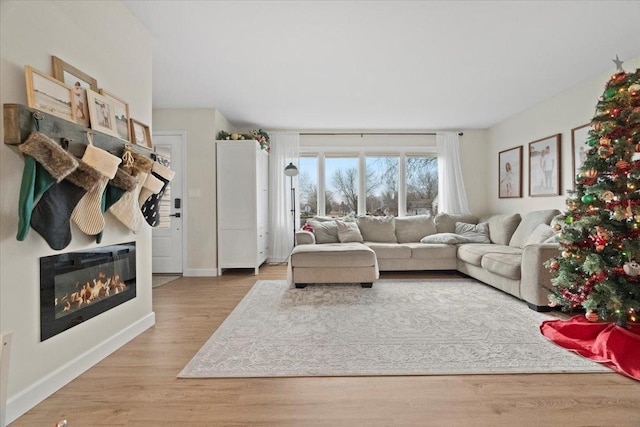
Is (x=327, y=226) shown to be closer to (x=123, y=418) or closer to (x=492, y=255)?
(x=492, y=255)

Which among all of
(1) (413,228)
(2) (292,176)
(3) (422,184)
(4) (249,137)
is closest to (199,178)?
(4) (249,137)

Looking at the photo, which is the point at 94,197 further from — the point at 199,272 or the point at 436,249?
the point at 436,249

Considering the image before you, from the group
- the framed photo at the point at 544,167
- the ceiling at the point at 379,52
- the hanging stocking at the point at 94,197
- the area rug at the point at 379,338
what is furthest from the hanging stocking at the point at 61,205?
the framed photo at the point at 544,167

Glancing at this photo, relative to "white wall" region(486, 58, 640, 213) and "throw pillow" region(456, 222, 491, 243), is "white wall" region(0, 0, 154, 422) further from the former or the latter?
"white wall" region(486, 58, 640, 213)

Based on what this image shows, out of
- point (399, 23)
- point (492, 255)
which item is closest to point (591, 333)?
point (492, 255)

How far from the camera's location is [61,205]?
159 cm

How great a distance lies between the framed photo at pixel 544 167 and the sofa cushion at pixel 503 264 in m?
1.31

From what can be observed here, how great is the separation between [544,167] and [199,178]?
4.77 metres

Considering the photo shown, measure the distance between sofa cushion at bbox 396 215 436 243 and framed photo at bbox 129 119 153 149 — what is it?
12.3 ft

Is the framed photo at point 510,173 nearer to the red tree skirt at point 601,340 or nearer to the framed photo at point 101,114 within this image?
the red tree skirt at point 601,340

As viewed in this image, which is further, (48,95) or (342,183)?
(342,183)

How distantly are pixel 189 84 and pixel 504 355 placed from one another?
392cm

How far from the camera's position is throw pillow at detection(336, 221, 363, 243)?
4.68 m

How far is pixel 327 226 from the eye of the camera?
484 cm
